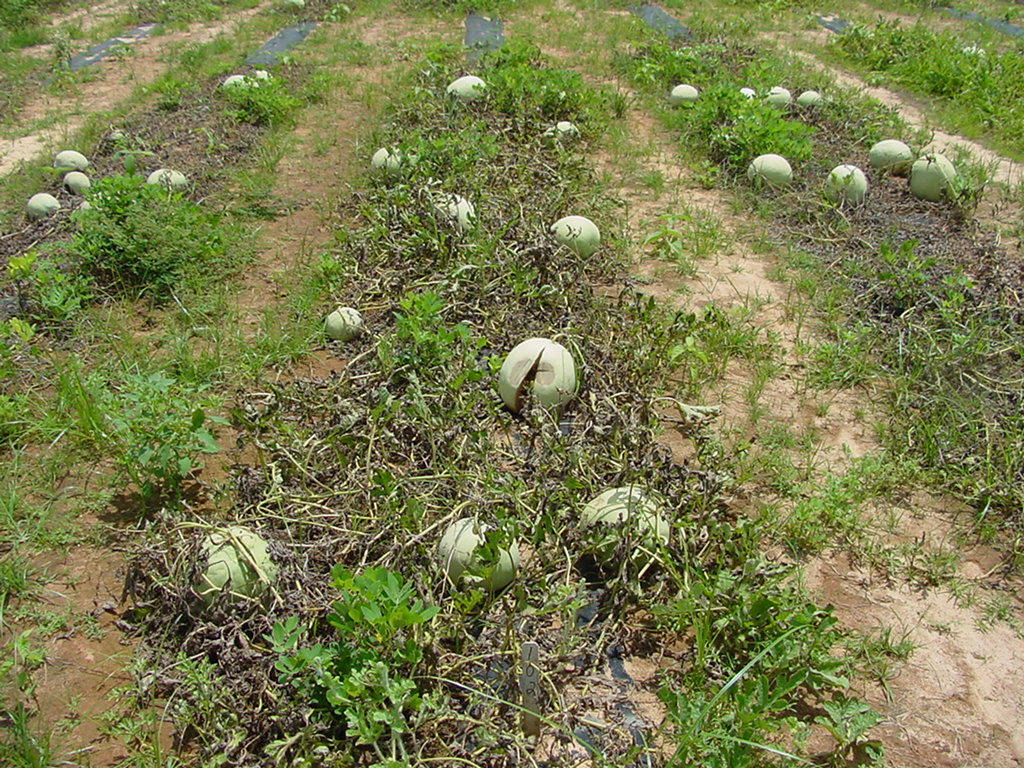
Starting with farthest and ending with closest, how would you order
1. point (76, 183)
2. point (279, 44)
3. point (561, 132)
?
1. point (279, 44)
2. point (561, 132)
3. point (76, 183)

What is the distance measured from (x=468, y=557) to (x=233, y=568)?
905 mm

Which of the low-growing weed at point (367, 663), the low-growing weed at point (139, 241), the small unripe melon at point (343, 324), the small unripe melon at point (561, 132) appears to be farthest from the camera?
the small unripe melon at point (561, 132)

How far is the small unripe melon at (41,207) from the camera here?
19.7 feet

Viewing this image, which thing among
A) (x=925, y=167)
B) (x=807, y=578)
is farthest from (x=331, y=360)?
(x=925, y=167)

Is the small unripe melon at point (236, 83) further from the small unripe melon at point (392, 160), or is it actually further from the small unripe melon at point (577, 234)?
the small unripe melon at point (577, 234)

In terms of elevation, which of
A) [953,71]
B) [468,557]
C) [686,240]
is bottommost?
[686,240]

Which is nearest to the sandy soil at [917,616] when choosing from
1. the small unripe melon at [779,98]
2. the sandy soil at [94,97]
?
the small unripe melon at [779,98]

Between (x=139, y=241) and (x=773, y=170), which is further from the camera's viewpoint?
(x=773, y=170)

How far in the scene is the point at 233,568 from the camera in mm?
3041

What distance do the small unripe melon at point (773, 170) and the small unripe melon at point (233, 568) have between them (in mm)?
5151

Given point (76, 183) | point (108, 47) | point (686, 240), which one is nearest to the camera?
point (686, 240)

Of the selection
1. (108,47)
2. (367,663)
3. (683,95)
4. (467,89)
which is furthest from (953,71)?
(108,47)

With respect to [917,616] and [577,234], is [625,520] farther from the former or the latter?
[577,234]

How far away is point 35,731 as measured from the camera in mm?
2725
